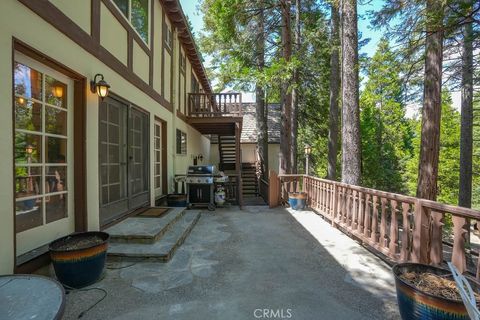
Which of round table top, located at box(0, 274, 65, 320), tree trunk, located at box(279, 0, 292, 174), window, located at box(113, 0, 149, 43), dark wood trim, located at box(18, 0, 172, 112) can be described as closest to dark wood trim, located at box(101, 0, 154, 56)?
Answer: window, located at box(113, 0, 149, 43)

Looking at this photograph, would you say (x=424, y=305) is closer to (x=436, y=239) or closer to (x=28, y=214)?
(x=436, y=239)

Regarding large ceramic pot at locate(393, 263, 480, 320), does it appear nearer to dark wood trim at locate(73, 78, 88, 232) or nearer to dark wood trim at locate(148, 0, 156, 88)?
dark wood trim at locate(73, 78, 88, 232)

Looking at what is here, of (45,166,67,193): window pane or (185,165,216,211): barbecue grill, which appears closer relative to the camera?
(45,166,67,193): window pane

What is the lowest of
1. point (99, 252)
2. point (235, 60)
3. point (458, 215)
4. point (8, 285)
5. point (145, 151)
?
point (99, 252)

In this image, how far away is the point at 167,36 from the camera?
7.36m

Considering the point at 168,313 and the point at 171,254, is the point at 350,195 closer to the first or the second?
the point at 171,254

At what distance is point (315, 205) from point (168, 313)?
17.6 feet

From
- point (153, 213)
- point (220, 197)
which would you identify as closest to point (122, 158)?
point (153, 213)

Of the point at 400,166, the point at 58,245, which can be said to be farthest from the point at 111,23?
the point at 400,166

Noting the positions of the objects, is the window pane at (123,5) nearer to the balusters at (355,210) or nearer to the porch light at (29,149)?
the porch light at (29,149)

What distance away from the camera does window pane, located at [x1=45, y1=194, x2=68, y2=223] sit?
306 cm

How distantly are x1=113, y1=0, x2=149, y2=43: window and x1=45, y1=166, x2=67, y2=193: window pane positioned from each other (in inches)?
119

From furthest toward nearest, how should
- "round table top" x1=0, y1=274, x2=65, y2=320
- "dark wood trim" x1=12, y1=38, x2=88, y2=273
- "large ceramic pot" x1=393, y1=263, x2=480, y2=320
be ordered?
"dark wood trim" x1=12, y1=38, x2=88, y2=273 < "large ceramic pot" x1=393, y1=263, x2=480, y2=320 < "round table top" x1=0, y1=274, x2=65, y2=320

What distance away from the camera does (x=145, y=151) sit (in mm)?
Result: 5797
